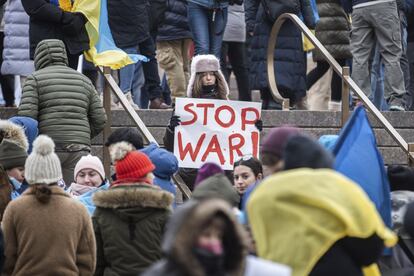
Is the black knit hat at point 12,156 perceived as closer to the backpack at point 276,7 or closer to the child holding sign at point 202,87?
the child holding sign at point 202,87

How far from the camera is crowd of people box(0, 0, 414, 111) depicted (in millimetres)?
14062

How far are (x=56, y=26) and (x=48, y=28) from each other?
82mm

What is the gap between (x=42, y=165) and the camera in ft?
27.9

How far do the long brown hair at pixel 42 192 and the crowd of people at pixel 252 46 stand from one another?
4.47 meters

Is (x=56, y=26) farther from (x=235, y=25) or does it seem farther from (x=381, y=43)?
(x=381, y=43)

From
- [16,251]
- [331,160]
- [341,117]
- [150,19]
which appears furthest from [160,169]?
[150,19]

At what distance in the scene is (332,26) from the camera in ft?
50.1

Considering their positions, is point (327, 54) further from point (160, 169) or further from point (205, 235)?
point (205, 235)

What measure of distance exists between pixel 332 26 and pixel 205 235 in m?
10.1

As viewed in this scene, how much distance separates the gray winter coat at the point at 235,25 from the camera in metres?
15.3

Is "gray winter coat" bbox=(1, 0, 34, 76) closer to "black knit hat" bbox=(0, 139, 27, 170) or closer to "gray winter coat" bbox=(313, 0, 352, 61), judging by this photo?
"gray winter coat" bbox=(313, 0, 352, 61)

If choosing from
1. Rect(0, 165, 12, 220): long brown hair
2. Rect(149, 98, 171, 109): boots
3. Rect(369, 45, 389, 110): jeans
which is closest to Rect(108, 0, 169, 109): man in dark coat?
Rect(149, 98, 171, 109): boots

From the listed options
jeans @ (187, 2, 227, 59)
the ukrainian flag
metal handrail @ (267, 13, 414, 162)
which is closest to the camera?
metal handrail @ (267, 13, 414, 162)

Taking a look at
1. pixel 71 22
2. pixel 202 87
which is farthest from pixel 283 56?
pixel 71 22
